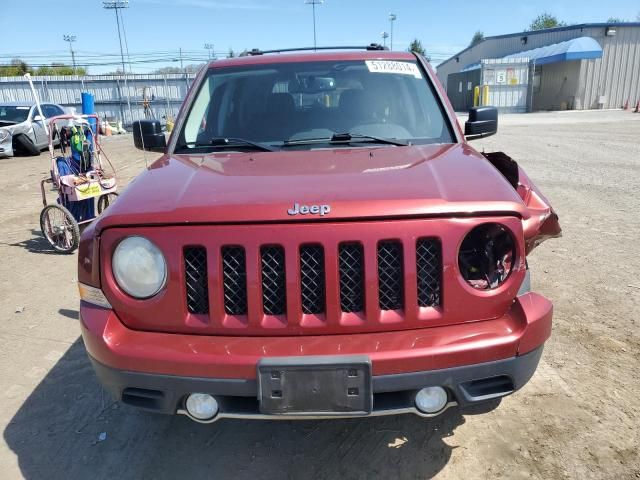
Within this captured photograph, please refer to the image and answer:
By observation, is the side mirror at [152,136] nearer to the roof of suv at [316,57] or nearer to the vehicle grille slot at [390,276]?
the roof of suv at [316,57]

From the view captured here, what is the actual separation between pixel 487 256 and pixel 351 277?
22.9 inches

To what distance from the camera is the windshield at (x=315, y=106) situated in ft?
10.4

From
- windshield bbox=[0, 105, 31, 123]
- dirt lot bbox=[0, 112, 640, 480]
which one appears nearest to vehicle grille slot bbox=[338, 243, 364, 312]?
dirt lot bbox=[0, 112, 640, 480]

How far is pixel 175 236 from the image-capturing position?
1.97m

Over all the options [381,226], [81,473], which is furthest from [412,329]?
[81,473]

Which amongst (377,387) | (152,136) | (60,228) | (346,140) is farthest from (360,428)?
(60,228)

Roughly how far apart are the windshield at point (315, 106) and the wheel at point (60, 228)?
319 centimetres

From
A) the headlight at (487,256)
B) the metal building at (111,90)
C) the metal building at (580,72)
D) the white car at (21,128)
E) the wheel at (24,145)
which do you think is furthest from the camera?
the metal building at (111,90)

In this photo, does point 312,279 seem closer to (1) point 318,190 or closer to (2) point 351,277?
(2) point 351,277

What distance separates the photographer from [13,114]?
16.3m

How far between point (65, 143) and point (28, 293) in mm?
2486

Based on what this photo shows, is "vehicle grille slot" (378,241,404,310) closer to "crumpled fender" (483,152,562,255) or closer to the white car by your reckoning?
"crumpled fender" (483,152,562,255)

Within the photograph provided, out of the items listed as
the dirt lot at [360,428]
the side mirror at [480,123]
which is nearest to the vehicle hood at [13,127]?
the dirt lot at [360,428]

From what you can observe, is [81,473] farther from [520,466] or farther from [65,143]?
[65,143]
